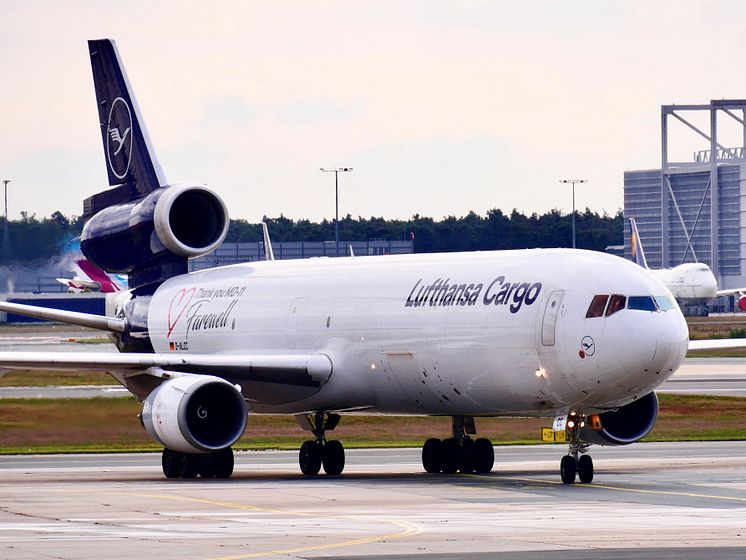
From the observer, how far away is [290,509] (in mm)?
25031

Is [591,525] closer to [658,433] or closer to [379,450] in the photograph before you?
[379,450]

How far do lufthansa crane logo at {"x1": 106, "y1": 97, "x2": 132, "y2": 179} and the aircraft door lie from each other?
1601cm

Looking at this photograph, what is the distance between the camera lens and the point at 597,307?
2872 centimetres

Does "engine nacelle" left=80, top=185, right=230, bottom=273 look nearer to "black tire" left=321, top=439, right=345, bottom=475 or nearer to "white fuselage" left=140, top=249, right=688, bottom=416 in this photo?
"white fuselage" left=140, top=249, right=688, bottom=416

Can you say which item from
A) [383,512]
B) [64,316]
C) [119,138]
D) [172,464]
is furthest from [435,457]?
[119,138]

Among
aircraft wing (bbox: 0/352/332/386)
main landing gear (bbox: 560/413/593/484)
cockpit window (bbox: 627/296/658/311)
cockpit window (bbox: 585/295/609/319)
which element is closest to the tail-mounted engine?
aircraft wing (bbox: 0/352/332/386)

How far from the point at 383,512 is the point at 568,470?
6149 mm

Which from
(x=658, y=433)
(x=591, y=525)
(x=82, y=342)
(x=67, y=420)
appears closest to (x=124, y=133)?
(x=67, y=420)

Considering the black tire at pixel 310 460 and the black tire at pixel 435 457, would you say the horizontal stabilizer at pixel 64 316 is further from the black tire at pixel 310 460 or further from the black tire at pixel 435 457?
the black tire at pixel 435 457

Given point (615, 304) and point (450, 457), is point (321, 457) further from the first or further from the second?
point (615, 304)

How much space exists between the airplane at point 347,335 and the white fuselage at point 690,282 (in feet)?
320

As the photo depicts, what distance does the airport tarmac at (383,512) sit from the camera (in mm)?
19078

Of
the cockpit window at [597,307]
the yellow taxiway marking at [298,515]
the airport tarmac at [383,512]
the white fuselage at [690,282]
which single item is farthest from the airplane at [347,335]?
the white fuselage at [690,282]

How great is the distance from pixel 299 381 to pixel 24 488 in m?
6.63
